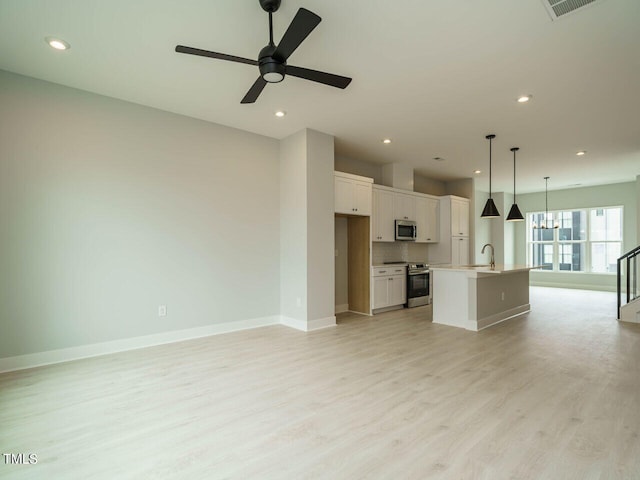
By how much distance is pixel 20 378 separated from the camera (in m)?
3.07

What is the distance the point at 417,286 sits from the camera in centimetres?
675

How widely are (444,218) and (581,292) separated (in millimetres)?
4795

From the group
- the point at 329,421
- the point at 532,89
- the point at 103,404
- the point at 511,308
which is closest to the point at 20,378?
the point at 103,404

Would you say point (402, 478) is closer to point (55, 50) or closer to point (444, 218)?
point (55, 50)

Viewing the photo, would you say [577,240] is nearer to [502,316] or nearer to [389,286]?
[502,316]

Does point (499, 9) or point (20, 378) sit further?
point (20, 378)

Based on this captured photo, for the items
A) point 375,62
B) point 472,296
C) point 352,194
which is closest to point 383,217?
point 352,194

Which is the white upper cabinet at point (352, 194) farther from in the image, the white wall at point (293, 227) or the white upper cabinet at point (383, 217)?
the white wall at point (293, 227)

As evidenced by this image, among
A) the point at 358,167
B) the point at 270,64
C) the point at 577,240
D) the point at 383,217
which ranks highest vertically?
the point at 358,167

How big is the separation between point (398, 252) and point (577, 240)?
6.47 meters

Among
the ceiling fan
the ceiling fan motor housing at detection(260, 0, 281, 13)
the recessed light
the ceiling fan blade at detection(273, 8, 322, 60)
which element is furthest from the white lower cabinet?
the recessed light

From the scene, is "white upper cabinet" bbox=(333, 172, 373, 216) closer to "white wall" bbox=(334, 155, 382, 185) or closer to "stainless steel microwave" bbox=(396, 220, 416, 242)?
"white wall" bbox=(334, 155, 382, 185)

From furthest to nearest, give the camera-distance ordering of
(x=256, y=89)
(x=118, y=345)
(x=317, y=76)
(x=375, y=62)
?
(x=118, y=345)
(x=375, y=62)
(x=256, y=89)
(x=317, y=76)

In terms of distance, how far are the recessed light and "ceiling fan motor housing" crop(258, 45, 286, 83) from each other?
73.6 inches
